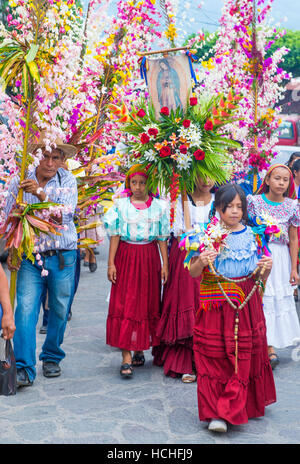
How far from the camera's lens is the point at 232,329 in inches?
189

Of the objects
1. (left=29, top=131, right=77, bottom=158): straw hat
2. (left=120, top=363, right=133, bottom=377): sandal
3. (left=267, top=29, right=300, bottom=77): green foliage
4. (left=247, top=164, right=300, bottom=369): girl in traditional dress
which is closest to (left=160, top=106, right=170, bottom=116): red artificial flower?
(left=29, top=131, right=77, bottom=158): straw hat

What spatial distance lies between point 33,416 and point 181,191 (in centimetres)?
226

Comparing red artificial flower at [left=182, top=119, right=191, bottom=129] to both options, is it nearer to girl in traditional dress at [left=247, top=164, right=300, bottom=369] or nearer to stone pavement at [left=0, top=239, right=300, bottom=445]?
girl in traditional dress at [left=247, top=164, right=300, bottom=369]

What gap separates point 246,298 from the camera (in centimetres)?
A: 485

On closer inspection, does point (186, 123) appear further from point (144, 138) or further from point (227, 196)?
point (227, 196)

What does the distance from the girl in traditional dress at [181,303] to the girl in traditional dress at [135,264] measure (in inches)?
4.0

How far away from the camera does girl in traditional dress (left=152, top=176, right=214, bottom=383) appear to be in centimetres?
600

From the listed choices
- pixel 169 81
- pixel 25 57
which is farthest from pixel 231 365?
pixel 169 81

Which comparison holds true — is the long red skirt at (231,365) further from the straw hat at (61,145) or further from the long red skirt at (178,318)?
the straw hat at (61,145)

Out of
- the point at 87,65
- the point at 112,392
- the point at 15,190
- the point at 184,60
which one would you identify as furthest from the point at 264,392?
the point at 87,65

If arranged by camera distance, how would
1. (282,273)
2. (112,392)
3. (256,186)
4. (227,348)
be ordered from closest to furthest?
(227,348) < (112,392) < (282,273) < (256,186)

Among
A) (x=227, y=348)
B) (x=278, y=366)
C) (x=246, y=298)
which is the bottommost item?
(x=278, y=366)

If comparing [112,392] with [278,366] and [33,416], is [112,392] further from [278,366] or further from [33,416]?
[278,366]

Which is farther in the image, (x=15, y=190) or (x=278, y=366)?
(x=278, y=366)
